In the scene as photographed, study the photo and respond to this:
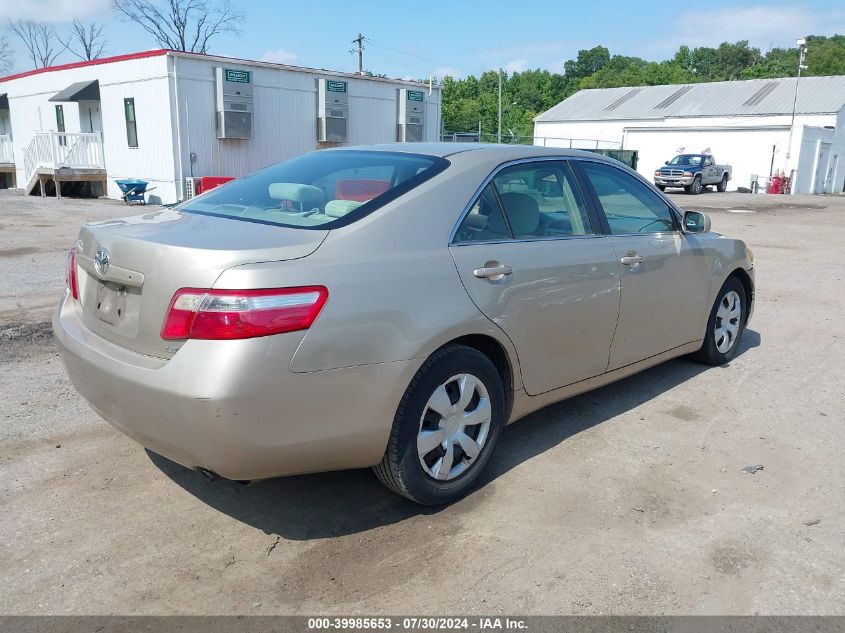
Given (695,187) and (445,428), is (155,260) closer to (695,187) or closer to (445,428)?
(445,428)

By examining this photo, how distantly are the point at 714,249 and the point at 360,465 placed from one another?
3.35m

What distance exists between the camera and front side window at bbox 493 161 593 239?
369 cm

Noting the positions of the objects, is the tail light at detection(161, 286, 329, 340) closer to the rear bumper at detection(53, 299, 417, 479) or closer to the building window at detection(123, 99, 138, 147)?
the rear bumper at detection(53, 299, 417, 479)

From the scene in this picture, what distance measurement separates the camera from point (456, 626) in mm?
2559

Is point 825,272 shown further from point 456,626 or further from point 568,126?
point 568,126

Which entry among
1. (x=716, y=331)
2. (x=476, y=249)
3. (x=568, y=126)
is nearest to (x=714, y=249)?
(x=716, y=331)

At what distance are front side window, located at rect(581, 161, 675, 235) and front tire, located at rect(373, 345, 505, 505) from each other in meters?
1.49

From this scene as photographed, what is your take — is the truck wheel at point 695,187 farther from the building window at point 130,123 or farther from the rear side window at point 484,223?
the rear side window at point 484,223

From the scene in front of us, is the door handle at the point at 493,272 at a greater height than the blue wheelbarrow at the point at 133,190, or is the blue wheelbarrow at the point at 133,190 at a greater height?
the door handle at the point at 493,272

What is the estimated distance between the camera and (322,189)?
139 inches

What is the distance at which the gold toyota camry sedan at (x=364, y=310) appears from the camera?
2.65 metres

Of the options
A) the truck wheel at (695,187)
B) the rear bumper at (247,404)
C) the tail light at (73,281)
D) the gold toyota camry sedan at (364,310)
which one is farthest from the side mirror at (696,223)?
the truck wheel at (695,187)

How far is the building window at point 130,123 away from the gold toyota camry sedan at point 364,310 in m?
19.9

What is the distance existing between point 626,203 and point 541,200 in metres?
0.92
